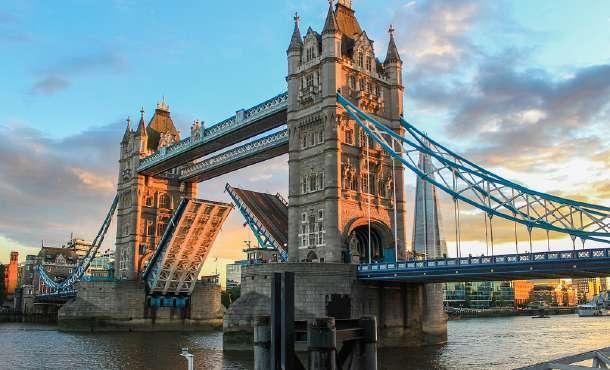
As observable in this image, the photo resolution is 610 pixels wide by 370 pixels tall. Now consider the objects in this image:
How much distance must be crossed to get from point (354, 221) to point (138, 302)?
114 ft

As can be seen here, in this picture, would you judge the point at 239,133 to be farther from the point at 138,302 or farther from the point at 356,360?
the point at 356,360

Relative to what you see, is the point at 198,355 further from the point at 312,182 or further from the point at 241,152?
the point at 241,152

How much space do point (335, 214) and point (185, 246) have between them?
22445 mm

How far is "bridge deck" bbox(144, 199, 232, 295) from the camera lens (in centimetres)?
6084

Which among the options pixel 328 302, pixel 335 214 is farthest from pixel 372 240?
pixel 328 302

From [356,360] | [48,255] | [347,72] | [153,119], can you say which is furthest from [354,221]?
[48,255]

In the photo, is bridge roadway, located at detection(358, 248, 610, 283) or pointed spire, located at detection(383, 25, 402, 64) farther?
pointed spire, located at detection(383, 25, 402, 64)

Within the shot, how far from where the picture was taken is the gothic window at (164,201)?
260 ft

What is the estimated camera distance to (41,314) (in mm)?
112938

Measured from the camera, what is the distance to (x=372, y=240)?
52.5 m

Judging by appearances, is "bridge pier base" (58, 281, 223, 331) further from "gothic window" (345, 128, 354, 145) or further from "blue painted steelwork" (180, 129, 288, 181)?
"gothic window" (345, 128, 354, 145)

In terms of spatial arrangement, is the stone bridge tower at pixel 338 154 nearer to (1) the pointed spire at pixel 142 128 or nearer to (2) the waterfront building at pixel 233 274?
(1) the pointed spire at pixel 142 128

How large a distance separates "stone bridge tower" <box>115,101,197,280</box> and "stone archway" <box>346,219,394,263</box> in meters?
32.7

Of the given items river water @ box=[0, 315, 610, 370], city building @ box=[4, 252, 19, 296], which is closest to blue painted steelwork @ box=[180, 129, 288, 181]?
river water @ box=[0, 315, 610, 370]
